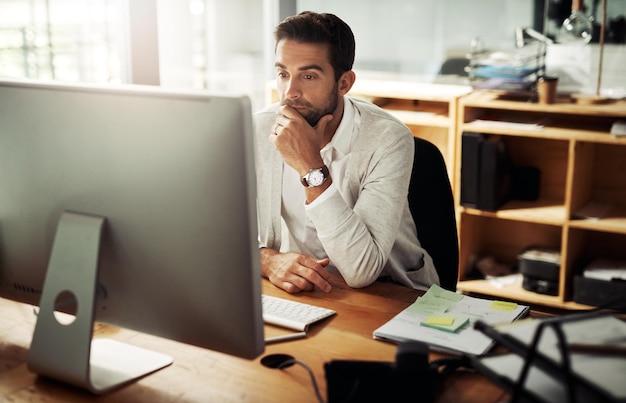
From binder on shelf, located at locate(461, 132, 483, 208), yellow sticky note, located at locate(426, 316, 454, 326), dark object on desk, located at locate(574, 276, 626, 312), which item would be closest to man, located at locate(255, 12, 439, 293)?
yellow sticky note, located at locate(426, 316, 454, 326)

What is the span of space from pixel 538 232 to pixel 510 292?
1.28 ft

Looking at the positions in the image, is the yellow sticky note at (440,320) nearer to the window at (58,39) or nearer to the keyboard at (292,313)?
the keyboard at (292,313)

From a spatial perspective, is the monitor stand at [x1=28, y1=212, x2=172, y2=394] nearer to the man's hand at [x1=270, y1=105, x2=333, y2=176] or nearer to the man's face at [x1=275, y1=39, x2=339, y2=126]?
the man's hand at [x1=270, y1=105, x2=333, y2=176]

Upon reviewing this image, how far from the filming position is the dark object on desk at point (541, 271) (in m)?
3.21

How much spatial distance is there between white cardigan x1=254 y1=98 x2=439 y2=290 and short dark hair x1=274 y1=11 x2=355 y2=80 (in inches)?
5.5

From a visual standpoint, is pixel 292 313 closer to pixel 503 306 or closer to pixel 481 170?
pixel 503 306

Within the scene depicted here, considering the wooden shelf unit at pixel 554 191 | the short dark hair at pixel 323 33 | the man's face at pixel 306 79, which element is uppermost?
the short dark hair at pixel 323 33

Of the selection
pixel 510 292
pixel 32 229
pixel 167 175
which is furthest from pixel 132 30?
pixel 510 292

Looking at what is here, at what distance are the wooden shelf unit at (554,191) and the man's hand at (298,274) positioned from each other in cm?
175

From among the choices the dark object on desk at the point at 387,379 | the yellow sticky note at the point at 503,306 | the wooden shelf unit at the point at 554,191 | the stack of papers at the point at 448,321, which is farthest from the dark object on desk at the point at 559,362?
the wooden shelf unit at the point at 554,191

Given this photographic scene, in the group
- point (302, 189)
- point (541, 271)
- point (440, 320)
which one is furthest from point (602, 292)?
point (440, 320)

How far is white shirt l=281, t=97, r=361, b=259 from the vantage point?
1.96m

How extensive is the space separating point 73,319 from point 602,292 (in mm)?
2473

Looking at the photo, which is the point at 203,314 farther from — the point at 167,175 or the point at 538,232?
the point at 538,232
